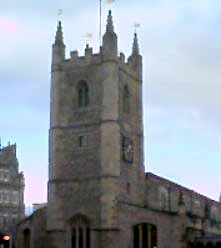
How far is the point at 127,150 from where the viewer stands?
8062 centimetres

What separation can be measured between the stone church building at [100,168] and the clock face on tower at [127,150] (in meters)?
0.12

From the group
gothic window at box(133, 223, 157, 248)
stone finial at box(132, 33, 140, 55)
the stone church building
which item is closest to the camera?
the stone church building

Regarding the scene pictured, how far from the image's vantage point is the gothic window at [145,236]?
78.6 metres

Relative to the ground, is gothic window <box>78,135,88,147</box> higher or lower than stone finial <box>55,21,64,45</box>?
lower

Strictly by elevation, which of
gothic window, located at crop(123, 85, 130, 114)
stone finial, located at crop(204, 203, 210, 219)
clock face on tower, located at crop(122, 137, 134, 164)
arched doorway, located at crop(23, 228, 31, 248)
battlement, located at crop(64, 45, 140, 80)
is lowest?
arched doorway, located at crop(23, 228, 31, 248)

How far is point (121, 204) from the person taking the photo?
7600 centimetres

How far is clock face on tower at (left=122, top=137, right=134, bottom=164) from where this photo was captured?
79.9m

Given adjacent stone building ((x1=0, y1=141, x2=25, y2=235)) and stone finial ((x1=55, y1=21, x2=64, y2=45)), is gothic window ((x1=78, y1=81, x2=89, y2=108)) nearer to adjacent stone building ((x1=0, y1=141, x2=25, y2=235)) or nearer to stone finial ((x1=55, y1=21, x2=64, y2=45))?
stone finial ((x1=55, y1=21, x2=64, y2=45))

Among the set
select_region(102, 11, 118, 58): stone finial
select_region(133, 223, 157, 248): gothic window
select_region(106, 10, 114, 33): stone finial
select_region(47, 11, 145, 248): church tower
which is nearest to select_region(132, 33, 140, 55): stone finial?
select_region(47, 11, 145, 248): church tower

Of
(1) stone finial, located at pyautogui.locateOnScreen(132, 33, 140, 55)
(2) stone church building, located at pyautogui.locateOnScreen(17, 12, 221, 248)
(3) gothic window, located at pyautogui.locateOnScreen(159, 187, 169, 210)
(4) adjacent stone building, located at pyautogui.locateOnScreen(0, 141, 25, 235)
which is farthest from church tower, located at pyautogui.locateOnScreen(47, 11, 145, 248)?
(4) adjacent stone building, located at pyautogui.locateOnScreen(0, 141, 25, 235)

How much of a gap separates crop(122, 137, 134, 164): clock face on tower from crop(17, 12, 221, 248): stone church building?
0.38 feet

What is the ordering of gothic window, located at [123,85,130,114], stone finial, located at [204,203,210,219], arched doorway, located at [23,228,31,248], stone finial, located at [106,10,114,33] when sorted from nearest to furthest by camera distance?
stone finial, located at [106,10,114,33] < arched doorway, located at [23,228,31,248] < gothic window, located at [123,85,130,114] < stone finial, located at [204,203,210,219]

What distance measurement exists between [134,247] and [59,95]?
776 inches

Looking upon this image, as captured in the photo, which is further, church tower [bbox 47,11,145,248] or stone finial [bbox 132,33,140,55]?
stone finial [bbox 132,33,140,55]
